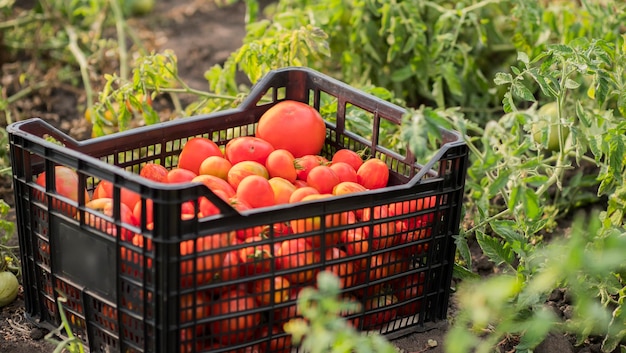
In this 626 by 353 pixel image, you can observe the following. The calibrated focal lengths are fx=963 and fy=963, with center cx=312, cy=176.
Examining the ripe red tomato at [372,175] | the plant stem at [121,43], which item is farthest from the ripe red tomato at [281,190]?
the plant stem at [121,43]

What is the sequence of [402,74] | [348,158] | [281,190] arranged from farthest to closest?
[402,74], [348,158], [281,190]

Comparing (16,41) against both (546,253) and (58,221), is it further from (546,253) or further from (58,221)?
(546,253)

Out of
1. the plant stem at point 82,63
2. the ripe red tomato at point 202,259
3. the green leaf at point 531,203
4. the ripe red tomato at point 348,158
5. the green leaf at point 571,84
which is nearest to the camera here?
the ripe red tomato at point 202,259

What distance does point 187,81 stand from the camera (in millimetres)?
4441

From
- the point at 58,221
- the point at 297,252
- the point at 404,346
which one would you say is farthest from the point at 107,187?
the point at 404,346

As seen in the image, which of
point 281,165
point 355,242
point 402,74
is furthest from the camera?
point 402,74

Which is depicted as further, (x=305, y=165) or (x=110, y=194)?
(x=305, y=165)

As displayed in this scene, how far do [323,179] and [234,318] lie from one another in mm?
456

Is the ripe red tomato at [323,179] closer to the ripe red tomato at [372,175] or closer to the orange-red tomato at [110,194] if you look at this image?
the ripe red tomato at [372,175]

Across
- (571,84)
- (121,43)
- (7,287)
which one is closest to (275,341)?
(7,287)

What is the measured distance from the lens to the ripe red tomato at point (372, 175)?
2.45 meters

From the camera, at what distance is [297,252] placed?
2.12 meters

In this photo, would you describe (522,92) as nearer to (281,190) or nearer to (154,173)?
(281,190)

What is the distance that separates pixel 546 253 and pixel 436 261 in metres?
0.29
